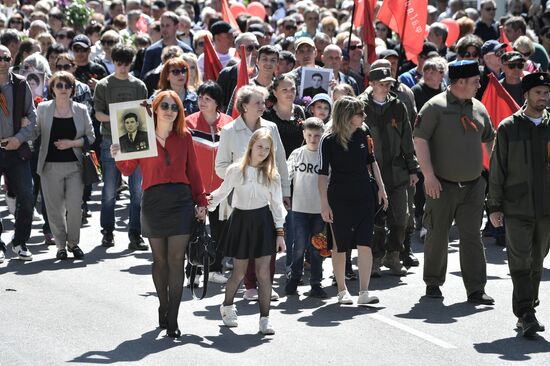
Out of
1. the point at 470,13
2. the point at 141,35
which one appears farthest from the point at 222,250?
the point at 470,13

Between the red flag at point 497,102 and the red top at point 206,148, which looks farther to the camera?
the red flag at point 497,102

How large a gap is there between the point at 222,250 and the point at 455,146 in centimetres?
233

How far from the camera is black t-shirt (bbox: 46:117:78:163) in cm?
1359

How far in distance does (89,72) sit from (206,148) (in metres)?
4.56

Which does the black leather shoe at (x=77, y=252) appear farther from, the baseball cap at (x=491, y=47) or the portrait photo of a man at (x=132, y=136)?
the baseball cap at (x=491, y=47)

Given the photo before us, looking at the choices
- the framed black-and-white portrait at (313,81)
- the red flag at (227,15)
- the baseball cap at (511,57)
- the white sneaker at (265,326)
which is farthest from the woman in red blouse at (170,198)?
the red flag at (227,15)

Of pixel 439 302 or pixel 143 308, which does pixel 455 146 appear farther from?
pixel 143 308

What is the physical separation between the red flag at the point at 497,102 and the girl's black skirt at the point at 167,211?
15.4ft

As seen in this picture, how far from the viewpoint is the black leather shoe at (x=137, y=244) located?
1409 cm

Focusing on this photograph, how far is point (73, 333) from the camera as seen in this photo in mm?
10109

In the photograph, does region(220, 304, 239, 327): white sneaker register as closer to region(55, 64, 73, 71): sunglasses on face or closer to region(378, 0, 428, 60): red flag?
region(55, 64, 73, 71): sunglasses on face

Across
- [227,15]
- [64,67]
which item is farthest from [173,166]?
[227,15]

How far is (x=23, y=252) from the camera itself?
529 inches

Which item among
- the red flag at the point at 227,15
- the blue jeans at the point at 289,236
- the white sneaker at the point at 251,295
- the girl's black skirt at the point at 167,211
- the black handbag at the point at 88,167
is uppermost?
the red flag at the point at 227,15
